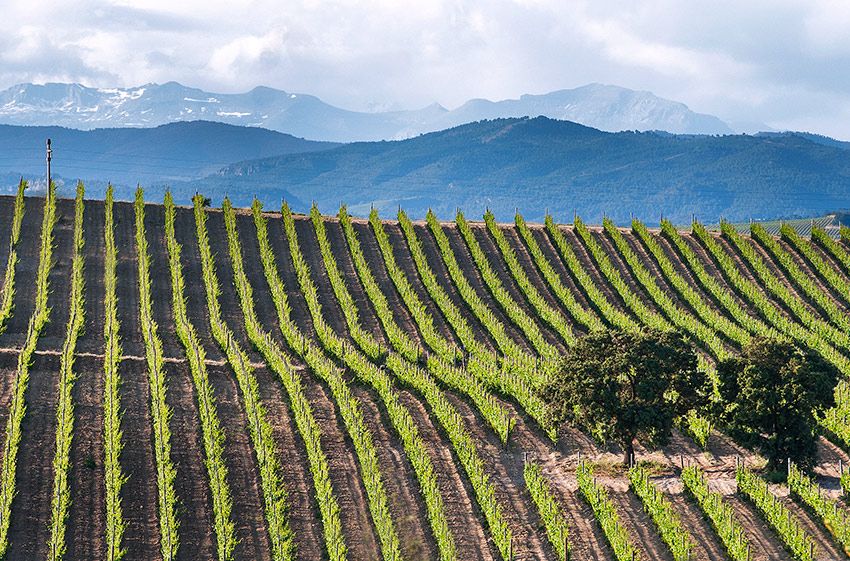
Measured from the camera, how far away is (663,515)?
111 ft

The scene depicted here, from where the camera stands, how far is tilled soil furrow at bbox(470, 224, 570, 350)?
6012 centimetres

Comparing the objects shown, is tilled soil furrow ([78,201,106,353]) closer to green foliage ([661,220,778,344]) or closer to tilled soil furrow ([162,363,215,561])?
tilled soil furrow ([162,363,215,561])

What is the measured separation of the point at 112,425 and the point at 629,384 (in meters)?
19.3

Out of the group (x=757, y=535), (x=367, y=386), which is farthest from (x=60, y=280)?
(x=757, y=535)

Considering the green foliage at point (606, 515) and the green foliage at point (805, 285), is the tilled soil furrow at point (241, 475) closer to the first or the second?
the green foliage at point (606, 515)

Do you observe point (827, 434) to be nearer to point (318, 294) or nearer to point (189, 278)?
point (318, 294)

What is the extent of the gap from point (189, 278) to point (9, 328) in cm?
1369

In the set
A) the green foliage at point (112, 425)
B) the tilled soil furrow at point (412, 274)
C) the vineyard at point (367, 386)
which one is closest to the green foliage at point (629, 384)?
the vineyard at point (367, 386)

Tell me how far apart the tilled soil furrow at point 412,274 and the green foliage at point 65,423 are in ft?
64.6

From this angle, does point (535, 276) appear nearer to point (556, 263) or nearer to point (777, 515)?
point (556, 263)

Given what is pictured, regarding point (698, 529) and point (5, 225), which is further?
point (5, 225)

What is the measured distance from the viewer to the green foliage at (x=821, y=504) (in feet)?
107

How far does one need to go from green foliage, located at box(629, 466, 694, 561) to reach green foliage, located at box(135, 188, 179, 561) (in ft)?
49.8

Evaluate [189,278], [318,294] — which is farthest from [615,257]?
[189,278]
